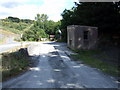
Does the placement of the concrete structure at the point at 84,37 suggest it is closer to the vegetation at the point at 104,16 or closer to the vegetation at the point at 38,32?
the vegetation at the point at 104,16

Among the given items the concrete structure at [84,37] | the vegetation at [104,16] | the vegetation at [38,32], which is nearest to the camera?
the vegetation at [104,16]

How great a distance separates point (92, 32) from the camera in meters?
19.3

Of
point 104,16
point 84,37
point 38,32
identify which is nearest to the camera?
point 104,16

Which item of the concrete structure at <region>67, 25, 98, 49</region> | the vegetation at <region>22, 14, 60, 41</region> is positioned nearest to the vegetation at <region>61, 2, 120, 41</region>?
the concrete structure at <region>67, 25, 98, 49</region>

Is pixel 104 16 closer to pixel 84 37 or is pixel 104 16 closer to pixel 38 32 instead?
pixel 84 37

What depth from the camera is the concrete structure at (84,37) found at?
735 inches

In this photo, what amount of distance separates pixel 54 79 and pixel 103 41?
15589 millimetres

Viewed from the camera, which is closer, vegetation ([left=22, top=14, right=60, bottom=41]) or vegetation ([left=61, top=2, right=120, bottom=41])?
vegetation ([left=61, top=2, right=120, bottom=41])

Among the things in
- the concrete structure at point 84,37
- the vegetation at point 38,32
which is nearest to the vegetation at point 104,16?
the concrete structure at point 84,37

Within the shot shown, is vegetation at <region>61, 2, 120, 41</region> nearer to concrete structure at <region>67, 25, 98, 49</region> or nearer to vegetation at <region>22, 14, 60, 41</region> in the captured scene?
concrete structure at <region>67, 25, 98, 49</region>

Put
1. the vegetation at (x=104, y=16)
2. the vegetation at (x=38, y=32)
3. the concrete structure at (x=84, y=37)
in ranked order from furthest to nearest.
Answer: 1. the vegetation at (x=38, y=32)
2. the concrete structure at (x=84, y=37)
3. the vegetation at (x=104, y=16)

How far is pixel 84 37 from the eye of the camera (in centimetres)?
1917

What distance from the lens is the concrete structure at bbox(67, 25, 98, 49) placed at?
18672 mm

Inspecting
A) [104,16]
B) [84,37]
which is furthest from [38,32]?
[104,16]
